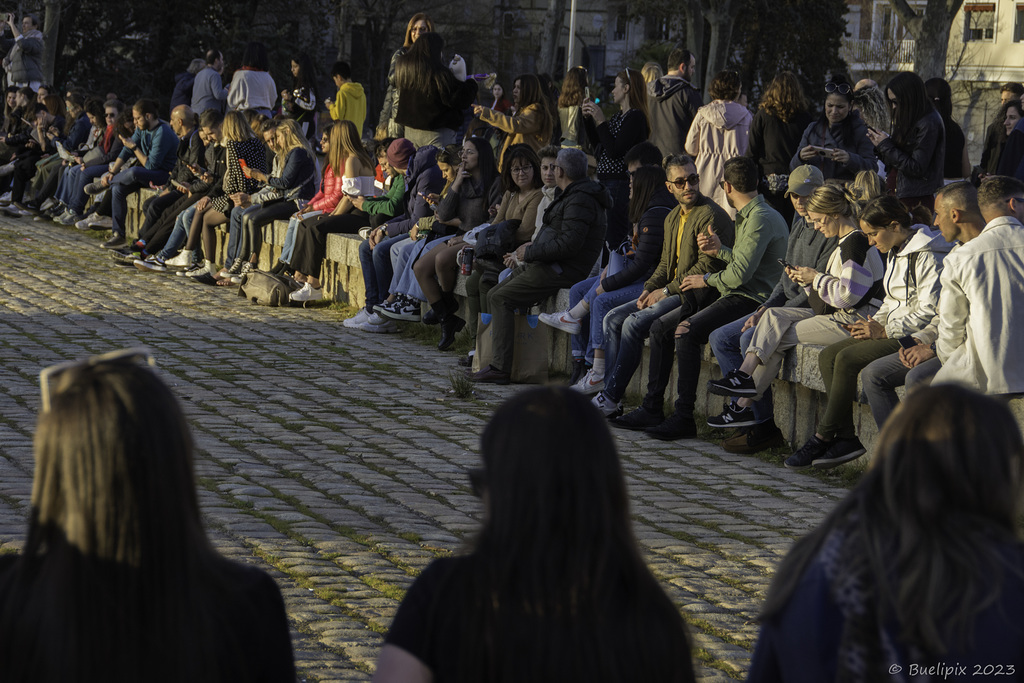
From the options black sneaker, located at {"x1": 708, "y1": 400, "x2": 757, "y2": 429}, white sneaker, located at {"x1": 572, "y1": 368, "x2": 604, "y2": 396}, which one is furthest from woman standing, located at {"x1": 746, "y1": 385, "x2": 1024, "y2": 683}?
white sneaker, located at {"x1": 572, "y1": 368, "x2": 604, "y2": 396}

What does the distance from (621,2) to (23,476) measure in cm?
5409

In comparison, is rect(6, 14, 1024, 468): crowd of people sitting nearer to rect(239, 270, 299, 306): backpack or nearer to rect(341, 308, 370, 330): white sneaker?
rect(341, 308, 370, 330): white sneaker

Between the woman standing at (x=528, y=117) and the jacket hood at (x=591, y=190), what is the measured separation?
2149 millimetres

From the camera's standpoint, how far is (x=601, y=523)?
82.0 inches

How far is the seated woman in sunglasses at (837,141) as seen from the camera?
9.40 meters

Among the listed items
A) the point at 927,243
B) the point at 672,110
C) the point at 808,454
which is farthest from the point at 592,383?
the point at 672,110

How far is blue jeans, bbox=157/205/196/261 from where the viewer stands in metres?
14.6

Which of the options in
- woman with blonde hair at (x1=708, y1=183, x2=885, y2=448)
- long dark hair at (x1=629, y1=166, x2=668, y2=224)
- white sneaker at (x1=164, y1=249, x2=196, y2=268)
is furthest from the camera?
white sneaker at (x1=164, y1=249, x2=196, y2=268)

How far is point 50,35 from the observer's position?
23906mm

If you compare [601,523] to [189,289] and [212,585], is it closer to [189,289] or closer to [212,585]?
[212,585]

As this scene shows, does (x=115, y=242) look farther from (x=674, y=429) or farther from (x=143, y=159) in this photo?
(x=674, y=429)

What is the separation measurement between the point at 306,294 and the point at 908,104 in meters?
5.91

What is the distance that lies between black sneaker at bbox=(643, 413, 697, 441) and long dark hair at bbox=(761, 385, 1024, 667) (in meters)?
5.62

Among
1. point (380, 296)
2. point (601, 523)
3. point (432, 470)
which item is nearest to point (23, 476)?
point (432, 470)
